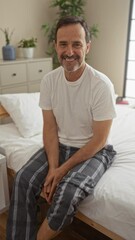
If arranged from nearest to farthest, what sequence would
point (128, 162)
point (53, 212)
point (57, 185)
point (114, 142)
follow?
point (53, 212) → point (57, 185) → point (128, 162) → point (114, 142)

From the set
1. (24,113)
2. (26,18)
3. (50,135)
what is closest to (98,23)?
(26,18)

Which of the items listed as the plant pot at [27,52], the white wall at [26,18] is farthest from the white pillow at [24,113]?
the white wall at [26,18]

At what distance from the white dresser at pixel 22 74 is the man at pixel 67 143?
129cm

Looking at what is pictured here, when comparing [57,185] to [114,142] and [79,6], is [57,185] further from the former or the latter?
[79,6]

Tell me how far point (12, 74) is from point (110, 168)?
1755 millimetres

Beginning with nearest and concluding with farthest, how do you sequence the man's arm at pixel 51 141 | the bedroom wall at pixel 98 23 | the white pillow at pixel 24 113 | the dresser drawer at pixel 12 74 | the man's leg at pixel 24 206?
the man's leg at pixel 24 206, the man's arm at pixel 51 141, the white pillow at pixel 24 113, the dresser drawer at pixel 12 74, the bedroom wall at pixel 98 23

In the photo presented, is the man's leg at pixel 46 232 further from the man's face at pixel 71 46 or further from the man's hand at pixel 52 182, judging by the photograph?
the man's face at pixel 71 46

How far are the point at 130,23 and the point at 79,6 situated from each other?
73cm

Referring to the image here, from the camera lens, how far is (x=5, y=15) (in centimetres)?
296

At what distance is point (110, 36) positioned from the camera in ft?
10.9

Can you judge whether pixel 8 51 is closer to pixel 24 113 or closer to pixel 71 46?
pixel 24 113

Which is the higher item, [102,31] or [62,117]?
[102,31]

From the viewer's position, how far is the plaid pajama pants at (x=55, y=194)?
1.08 metres

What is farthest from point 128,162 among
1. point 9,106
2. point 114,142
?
point 9,106
